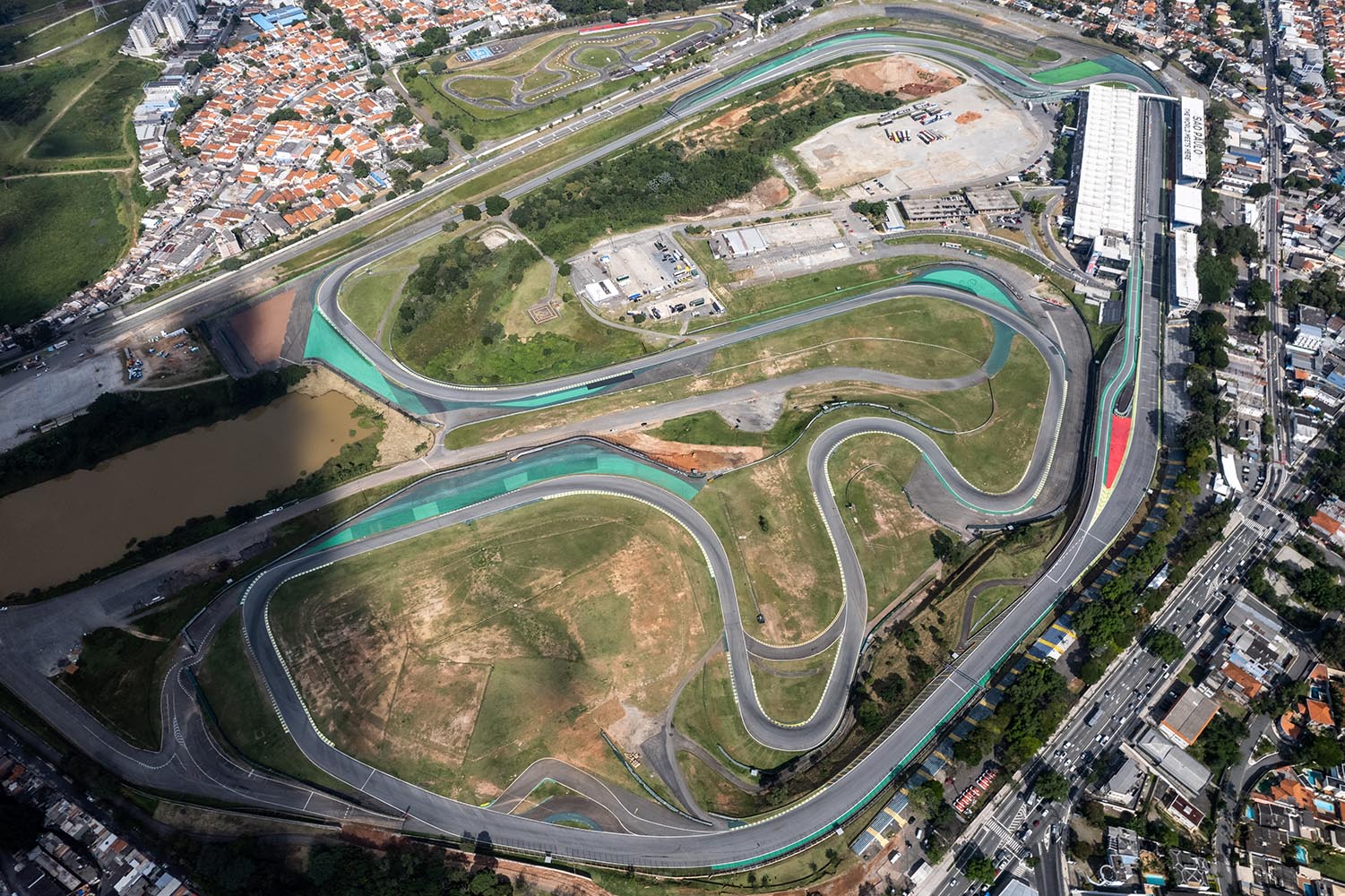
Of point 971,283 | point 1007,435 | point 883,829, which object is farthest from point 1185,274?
point 883,829

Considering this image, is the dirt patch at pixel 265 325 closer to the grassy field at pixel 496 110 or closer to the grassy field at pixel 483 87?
the grassy field at pixel 496 110

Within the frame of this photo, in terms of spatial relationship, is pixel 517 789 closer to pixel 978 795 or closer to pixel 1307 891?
pixel 978 795

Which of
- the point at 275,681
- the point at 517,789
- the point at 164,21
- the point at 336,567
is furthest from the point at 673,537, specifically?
the point at 164,21

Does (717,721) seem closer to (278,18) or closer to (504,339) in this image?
(504,339)

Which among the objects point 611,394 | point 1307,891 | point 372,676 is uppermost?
point 611,394

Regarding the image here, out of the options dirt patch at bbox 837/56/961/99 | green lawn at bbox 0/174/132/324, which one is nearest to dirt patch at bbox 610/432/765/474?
green lawn at bbox 0/174/132/324

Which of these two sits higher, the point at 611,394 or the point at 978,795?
the point at 611,394
